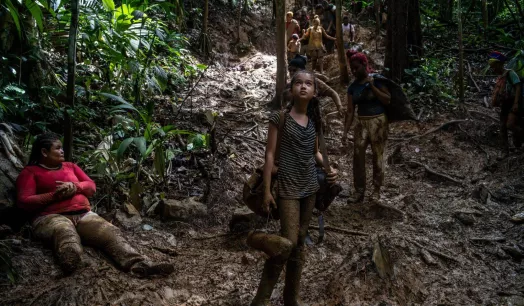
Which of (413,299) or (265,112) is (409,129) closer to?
(265,112)

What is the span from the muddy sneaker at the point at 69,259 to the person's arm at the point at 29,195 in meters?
0.66

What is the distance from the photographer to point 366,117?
5828 mm

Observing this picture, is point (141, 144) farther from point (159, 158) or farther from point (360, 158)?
point (360, 158)

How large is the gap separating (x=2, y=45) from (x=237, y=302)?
4192mm

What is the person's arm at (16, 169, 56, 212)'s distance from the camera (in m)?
3.98

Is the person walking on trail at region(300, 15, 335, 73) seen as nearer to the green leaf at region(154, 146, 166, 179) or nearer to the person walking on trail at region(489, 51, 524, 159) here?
the person walking on trail at region(489, 51, 524, 159)

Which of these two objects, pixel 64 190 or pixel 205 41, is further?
pixel 205 41

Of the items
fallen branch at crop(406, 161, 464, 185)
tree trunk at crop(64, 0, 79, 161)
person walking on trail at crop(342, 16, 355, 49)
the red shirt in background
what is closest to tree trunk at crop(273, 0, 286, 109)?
fallen branch at crop(406, 161, 464, 185)

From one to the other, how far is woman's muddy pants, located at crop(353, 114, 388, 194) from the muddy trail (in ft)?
1.23

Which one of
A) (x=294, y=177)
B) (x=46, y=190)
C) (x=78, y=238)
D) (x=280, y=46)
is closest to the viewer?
(x=294, y=177)

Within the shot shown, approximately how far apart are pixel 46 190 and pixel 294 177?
248 cm

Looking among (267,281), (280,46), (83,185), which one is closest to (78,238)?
(83,185)

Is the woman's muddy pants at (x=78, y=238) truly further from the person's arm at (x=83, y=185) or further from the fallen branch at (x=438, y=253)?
the fallen branch at (x=438, y=253)

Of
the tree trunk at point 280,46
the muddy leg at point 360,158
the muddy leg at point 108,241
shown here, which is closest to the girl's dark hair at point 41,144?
the muddy leg at point 108,241
